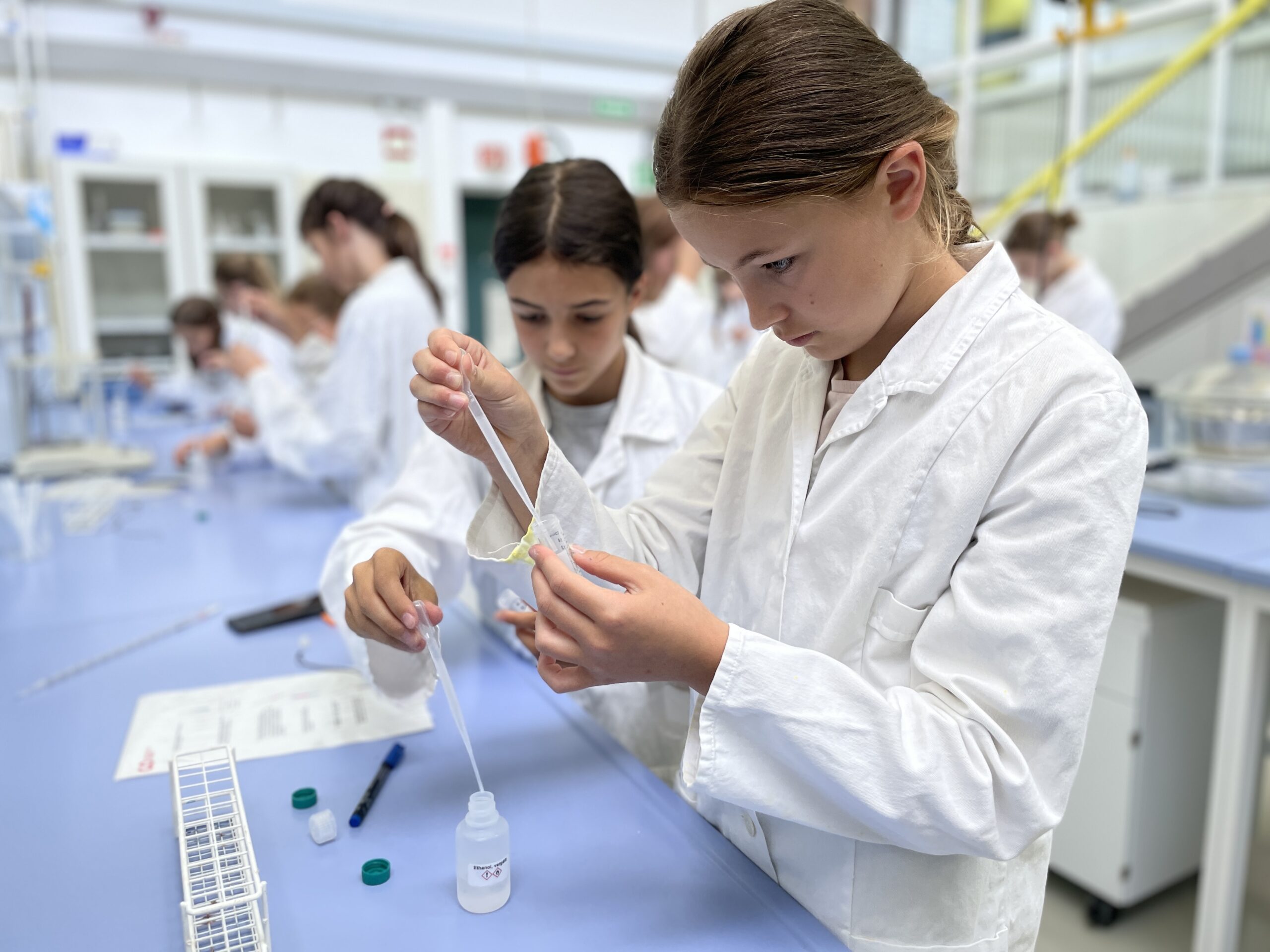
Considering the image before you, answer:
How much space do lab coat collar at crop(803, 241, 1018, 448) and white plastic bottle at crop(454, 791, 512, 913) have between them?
1.43ft

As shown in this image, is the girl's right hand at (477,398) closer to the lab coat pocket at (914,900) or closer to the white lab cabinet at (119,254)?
the lab coat pocket at (914,900)

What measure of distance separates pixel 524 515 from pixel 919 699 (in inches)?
16.7

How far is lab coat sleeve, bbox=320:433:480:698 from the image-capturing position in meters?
1.06

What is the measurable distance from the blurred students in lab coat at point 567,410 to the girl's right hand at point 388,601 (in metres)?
0.07

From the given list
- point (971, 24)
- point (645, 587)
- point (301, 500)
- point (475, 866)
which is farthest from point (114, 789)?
point (971, 24)

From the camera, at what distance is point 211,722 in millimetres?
1091

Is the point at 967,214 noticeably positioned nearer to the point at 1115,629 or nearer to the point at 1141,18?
the point at 1115,629

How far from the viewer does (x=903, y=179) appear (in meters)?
0.67

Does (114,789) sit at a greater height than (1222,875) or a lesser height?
greater

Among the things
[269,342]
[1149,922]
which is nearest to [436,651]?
[1149,922]

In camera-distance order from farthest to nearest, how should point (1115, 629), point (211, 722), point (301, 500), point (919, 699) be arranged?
point (301, 500) → point (1115, 629) → point (211, 722) → point (919, 699)

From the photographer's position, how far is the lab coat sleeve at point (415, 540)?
3.46 ft

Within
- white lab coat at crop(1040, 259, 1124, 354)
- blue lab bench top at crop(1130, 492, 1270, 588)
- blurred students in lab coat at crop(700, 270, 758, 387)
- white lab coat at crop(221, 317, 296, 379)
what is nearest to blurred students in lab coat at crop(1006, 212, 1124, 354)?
white lab coat at crop(1040, 259, 1124, 354)

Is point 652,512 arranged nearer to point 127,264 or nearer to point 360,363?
point 360,363
